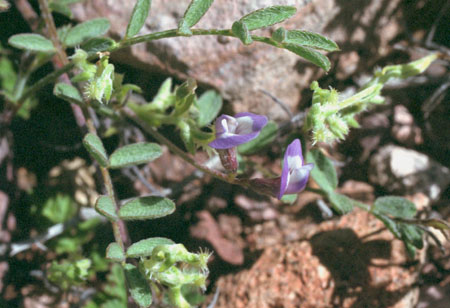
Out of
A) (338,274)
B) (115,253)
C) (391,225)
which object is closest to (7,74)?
(115,253)

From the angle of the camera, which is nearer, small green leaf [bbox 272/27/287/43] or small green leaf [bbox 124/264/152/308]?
small green leaf [bbox 272/27/287/43]

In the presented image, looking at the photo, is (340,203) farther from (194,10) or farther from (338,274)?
(194,10)

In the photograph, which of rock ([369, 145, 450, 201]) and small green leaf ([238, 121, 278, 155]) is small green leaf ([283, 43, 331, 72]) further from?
rock ([369, 145, 450, 201])

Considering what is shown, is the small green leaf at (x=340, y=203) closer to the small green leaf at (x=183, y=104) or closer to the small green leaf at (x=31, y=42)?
the small green leaf at (x=183, y=104)

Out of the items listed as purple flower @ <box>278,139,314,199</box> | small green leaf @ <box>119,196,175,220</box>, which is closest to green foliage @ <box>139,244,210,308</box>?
small green leaf @ <box>119,196,175,220</box>

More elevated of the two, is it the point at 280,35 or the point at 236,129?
the point at 280,35

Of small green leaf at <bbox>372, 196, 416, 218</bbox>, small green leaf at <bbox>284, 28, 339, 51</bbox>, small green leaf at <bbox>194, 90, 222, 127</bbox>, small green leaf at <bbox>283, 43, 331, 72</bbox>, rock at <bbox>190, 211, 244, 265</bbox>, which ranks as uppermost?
small green leaf at <bbox>284, 28, 339, 51</bbox>
